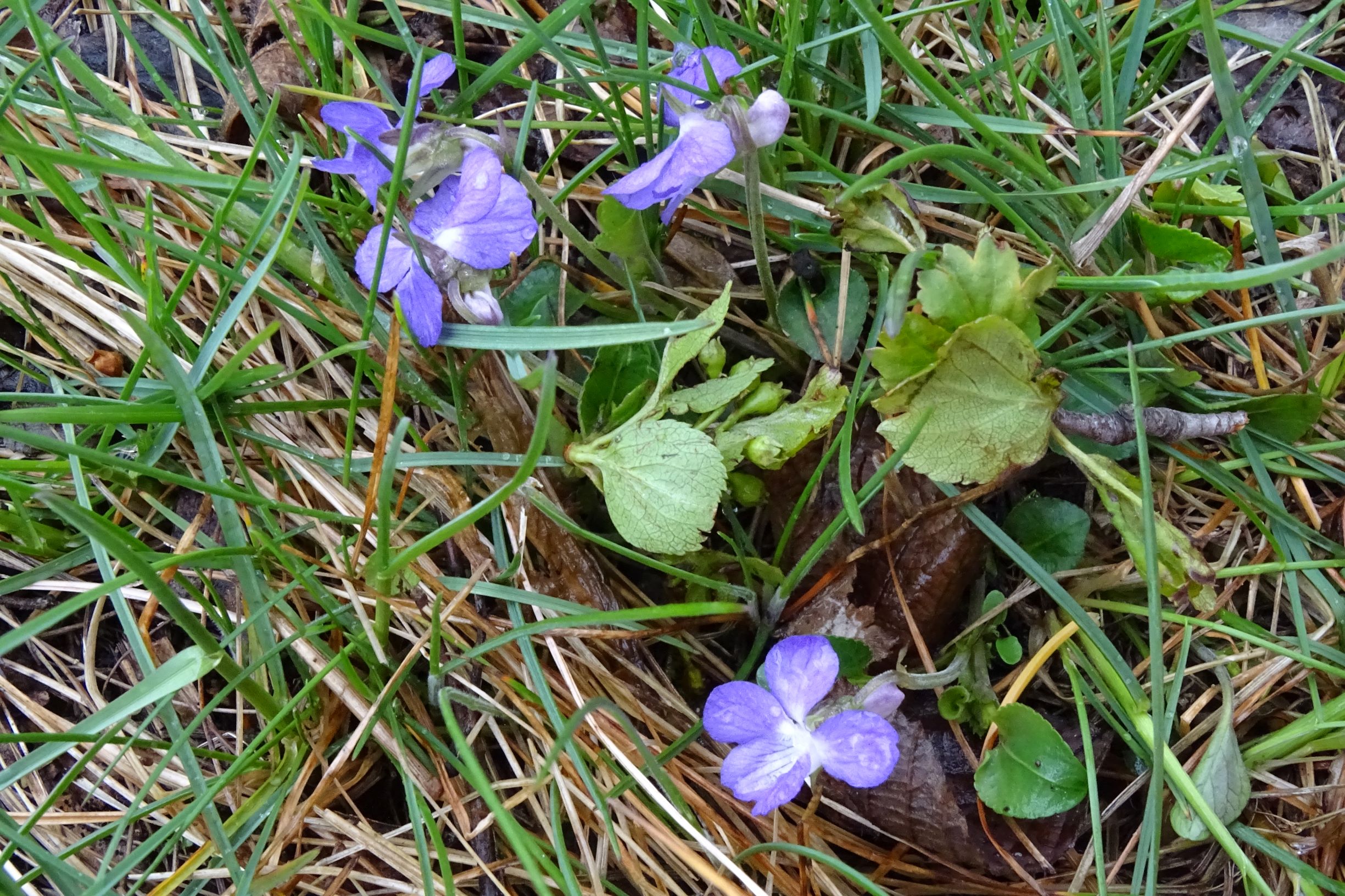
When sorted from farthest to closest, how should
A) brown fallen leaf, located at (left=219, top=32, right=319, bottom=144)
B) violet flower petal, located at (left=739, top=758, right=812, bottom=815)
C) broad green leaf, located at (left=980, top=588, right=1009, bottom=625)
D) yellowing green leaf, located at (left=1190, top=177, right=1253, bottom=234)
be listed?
brown fallen leaf, located at (left=219, top=32, right=319, bottom=144) < yellowing green leaf, located at (left=1190, top=177, right=1253, bottom=234) < broad green leaf, located at (left=980, top=588, right=1009, bottom=625) < violet flower petal, located at (left=739, top=758, right=812, bottom=815)

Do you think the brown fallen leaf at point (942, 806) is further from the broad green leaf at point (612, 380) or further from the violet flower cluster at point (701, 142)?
the violet flower cluster at point (701, 142)

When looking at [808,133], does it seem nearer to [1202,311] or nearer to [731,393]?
[731,393]

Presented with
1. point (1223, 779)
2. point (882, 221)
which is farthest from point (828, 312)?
point (1223, 779)

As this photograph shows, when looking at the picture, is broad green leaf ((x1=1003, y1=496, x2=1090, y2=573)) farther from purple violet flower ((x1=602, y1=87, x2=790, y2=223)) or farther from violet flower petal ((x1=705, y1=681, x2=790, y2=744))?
purple violet flower ((x1=602, y1=87, x2=790, y2=223))

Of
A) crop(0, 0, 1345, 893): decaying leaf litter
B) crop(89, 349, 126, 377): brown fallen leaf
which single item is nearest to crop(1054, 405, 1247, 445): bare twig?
crop(0, 0, 1345, 893): decaying leaf litter

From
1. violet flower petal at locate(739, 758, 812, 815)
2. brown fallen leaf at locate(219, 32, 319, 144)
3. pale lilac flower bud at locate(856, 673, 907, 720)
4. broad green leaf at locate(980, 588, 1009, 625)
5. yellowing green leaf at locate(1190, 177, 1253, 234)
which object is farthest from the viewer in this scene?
brown fallen leaf at locate(219, 32, 319, 144)

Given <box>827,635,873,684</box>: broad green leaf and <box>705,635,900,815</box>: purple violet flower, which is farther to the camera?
<box>827,635,873,684</box>: broad green leaf

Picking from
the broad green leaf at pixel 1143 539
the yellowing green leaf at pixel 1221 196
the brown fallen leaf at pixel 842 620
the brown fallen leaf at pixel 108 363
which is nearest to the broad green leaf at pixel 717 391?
the brown fallen leaf at pixel 842 620
